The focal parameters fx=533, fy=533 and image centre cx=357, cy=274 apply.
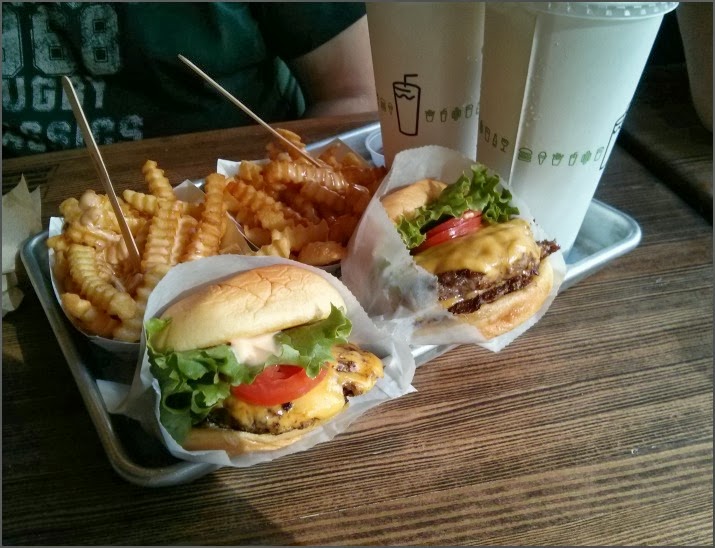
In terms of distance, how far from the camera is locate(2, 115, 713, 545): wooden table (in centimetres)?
76

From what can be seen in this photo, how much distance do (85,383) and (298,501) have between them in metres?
0.41

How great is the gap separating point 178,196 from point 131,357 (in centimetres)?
46

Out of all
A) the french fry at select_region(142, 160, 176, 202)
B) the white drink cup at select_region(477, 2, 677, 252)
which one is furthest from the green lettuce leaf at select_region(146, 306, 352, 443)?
the white drink cup at select_region(477, 2, 677, 252)

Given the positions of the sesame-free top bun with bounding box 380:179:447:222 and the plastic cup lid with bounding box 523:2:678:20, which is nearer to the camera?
the plastic cup lid with bounding box 523:2:678:20

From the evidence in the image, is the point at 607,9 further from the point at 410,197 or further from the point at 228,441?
the point at 228,441

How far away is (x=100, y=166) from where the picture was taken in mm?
898

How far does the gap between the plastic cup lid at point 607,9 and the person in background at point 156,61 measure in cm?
105

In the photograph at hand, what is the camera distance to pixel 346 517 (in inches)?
30.3

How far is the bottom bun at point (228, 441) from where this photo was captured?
0.78 meters

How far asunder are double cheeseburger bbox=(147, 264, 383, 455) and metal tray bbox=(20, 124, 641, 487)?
2.6 inches

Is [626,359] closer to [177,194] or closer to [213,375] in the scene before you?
[213,375]

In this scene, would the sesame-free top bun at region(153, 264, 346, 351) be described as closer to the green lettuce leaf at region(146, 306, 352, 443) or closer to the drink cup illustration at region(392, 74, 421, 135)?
the green lettuce leaf at region(146, 306, 352, 443)

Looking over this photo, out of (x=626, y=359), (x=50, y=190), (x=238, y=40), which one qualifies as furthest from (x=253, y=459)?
(x=238, y=40)

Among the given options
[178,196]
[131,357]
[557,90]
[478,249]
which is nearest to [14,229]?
[178,196]
